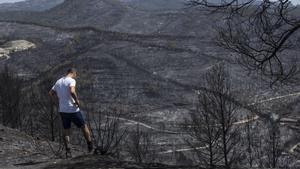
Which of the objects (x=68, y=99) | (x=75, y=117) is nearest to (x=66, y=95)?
(x=68, y=99)

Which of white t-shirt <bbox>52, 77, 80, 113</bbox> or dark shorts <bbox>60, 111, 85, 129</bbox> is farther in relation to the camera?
dark shorts <bbox>60, 111, 85, 129</bbox>

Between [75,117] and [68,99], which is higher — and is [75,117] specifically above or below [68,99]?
below

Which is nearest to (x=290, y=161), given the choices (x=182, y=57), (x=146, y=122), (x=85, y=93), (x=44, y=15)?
(x=146, y=122)

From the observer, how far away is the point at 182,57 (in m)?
65.8

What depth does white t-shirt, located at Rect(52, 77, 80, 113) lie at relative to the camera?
38.9ft

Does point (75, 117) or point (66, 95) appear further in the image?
point (75, 117)

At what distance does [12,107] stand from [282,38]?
2784cm

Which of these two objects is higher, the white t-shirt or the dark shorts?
the white t-shirt

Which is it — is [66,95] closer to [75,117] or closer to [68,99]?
[68,99]

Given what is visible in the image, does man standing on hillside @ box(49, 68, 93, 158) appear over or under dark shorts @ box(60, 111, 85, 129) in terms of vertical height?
over

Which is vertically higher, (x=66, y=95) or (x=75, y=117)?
(x=66, y=95)

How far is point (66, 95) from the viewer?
11906 millimetres

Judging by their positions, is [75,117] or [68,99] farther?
[75,117]

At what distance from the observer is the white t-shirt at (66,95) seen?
38.9 ft
